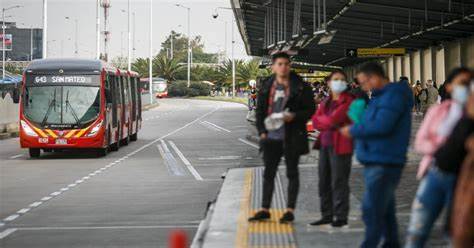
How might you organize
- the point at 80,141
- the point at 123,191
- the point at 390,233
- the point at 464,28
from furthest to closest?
the point at 464,28, the point at 80,141, the point at 123,191, the point at 390,233

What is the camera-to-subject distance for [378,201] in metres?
9.04

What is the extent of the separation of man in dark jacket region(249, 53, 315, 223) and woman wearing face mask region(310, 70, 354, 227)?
29 centimetres

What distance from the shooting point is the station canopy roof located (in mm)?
37125

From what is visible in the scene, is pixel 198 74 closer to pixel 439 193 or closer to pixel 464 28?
pixel 464 28

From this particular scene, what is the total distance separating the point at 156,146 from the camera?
34500 mm

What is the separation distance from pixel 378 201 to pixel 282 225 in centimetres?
283

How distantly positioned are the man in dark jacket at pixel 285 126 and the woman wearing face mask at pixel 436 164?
13.0 ft

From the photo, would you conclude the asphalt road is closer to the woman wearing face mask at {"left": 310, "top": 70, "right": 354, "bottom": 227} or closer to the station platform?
the station platform

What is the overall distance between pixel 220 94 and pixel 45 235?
14115cm

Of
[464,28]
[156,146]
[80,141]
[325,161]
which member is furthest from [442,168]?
[464,28]

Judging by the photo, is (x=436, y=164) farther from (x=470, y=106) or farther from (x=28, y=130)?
(x=28, y=130)

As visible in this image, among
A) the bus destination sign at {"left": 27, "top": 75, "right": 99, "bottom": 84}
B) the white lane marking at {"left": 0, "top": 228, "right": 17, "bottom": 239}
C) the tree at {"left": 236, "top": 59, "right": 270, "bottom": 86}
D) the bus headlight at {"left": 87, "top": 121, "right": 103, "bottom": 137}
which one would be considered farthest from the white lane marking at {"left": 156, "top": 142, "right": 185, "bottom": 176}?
the tree at {"left": 236, "top": 59, "right": 270, "bottom": 86}

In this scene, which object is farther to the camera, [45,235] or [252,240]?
[45,235]

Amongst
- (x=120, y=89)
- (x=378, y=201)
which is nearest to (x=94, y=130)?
(x=120, y=89)
